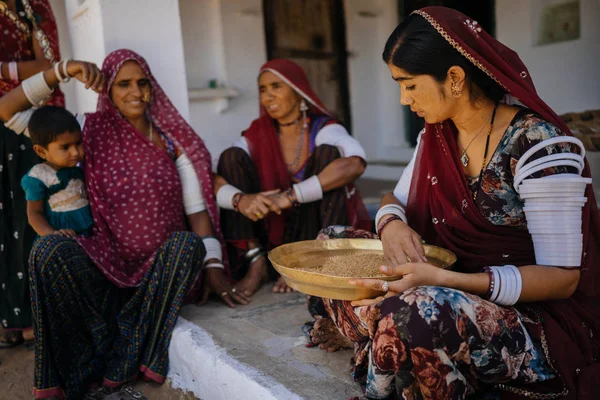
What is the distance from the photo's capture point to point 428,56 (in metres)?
1.70

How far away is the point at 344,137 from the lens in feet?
10.8

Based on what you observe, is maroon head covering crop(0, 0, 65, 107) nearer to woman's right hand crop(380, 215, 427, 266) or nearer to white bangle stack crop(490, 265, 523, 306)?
woman's right hand crop(380, 215, 427, 266)

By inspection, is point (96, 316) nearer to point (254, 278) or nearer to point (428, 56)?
point (254, 278)

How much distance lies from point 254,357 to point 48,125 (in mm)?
1384

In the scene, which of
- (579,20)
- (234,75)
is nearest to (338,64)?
(234,75)

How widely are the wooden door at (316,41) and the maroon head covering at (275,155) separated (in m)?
2.38

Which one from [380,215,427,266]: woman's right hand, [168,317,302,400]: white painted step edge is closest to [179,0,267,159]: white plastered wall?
[168,317,302,400]: white painted step edge

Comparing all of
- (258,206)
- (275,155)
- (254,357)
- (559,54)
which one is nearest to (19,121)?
(258,206)

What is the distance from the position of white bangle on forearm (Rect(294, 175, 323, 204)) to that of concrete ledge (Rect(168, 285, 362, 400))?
1.74 feet

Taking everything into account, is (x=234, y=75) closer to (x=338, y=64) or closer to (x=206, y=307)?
(x=338, y=64)

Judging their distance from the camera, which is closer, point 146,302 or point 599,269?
point 599,269

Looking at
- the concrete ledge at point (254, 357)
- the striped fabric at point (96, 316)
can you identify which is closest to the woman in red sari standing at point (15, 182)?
the striped fabric at point (96, 316)

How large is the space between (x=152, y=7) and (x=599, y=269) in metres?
2.83

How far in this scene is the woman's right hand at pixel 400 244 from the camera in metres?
1.80
